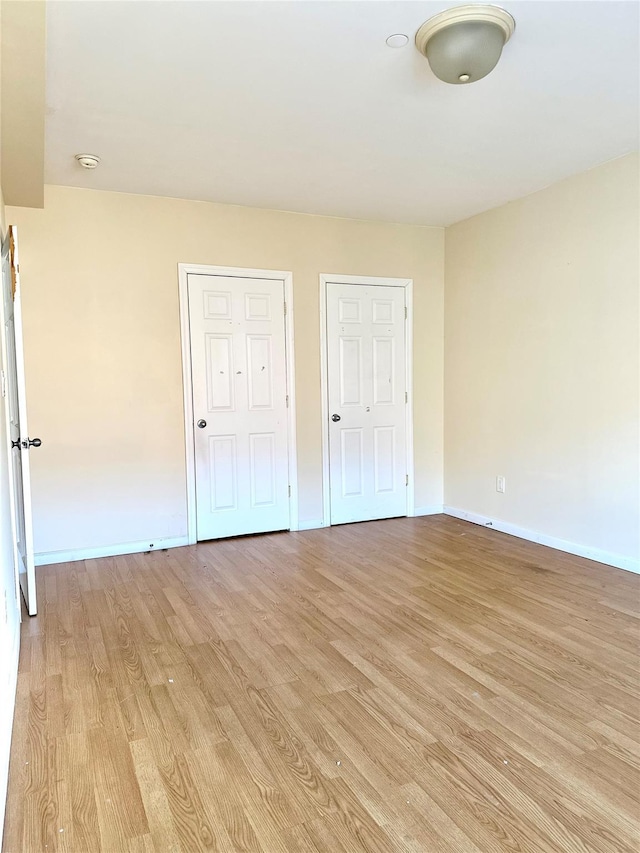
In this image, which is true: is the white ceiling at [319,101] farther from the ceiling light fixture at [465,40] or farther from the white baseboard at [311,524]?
the white baseboard at [311,524]

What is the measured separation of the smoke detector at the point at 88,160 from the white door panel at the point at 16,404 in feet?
2.09

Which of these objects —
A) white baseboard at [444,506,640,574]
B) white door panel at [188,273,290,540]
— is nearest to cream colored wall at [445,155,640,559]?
white baseboard at [444,506,640,574]

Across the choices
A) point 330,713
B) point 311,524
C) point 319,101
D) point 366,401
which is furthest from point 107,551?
point 319,101

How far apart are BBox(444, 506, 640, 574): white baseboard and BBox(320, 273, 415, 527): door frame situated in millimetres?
512

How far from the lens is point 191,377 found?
13.6 ft

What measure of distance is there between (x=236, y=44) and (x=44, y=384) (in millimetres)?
2523

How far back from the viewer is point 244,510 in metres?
4.39

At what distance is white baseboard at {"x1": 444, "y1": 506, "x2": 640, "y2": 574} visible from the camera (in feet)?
11.6

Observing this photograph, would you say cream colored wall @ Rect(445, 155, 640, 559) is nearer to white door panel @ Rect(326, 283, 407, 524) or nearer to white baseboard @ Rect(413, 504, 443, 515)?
white baseboard @ Rect(413, 504, 443, 515)

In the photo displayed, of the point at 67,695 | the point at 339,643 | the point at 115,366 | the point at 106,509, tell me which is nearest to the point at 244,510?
the point at 106,509

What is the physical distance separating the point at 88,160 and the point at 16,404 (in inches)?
58.6

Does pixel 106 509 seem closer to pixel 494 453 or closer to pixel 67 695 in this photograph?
pixel 67 695

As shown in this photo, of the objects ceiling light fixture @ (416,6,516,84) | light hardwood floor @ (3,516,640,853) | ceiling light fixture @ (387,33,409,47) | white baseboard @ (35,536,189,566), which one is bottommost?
light hardwood floor @ (3,516,640,853)

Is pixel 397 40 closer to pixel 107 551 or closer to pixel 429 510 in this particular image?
pixel 107 551
